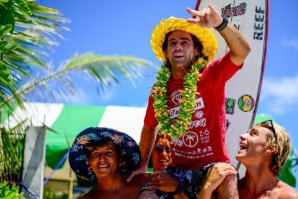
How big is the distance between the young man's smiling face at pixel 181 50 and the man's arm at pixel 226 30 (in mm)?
419

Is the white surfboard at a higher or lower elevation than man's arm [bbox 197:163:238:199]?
higher

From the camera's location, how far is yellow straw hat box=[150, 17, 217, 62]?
373 centimetres

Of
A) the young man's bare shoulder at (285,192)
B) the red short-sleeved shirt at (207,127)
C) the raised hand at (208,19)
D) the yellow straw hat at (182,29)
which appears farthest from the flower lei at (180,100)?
the young man's bare shoulder at (285,192)

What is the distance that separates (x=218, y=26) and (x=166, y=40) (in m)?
0.75

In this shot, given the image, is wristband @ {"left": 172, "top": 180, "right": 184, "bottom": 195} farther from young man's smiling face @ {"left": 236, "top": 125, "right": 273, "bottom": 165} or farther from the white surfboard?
the white surfboard

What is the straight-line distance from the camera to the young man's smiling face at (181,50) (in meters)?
3.66

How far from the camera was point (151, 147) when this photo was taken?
4.04 metres

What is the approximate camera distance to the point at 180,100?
3.62 meters

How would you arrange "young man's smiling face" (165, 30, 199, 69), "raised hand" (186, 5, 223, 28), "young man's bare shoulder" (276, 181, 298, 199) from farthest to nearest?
"young man's smiling face" (165, 30, 199, 69), "young man's bare shoulder" (276, 181, 298, 199), "raised hand" (186, 5, 223, 28)

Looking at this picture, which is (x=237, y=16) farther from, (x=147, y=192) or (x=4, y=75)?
(x=4, y=75)

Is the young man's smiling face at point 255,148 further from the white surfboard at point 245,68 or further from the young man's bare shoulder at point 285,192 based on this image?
the white surfboard at point 245,68

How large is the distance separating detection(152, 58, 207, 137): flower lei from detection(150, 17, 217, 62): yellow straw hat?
0.55 ft

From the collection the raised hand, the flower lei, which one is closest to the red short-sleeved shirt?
the flower lei

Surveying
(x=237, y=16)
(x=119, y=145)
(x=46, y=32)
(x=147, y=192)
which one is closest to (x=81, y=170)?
(x=119, y=145)
